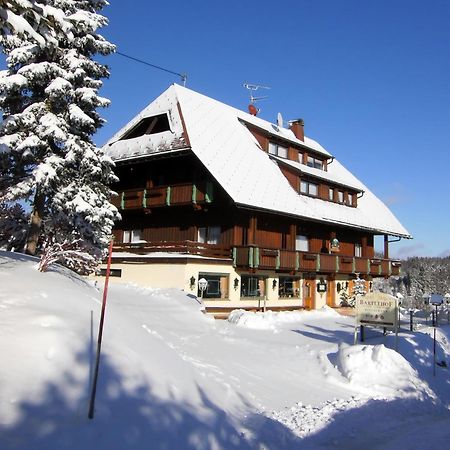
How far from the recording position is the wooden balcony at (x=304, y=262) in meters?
24.1

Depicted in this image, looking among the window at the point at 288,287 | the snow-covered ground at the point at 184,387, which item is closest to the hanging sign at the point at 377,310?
the snow-covered ground at the point at 184,387

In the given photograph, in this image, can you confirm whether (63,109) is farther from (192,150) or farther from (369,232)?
(369,232)

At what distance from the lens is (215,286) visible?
78.4 feet

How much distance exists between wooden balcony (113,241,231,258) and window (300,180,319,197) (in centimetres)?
852

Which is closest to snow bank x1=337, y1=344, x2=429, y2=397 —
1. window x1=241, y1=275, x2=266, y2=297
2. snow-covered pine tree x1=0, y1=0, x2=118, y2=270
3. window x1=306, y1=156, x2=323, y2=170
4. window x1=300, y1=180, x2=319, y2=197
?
snow-covered pine tree x1=0, y1=0, x2=118, y2=270

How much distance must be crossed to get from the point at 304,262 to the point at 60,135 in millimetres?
16561

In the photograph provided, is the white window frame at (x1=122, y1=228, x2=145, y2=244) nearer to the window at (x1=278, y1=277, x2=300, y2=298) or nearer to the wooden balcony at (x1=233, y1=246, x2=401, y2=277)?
the wooden balcony at (x1=233, y1=246, x2=401, y2=277)

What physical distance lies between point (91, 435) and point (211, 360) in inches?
232

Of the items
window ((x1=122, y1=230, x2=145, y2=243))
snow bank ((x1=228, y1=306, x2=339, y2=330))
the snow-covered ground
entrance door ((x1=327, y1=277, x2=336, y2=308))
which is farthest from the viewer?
entrance door ((x1=327, y1=277, x2=336, y2=308))

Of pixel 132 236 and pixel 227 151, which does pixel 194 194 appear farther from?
A: pixel 132 236

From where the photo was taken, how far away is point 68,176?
16875 millimetres

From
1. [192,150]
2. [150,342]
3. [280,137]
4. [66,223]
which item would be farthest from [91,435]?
[280,137]

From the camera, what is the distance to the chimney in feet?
124

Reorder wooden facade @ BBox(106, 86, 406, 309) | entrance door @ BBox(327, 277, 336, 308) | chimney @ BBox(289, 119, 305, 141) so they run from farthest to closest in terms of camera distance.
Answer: chimney @ BBox(289, 119, 305, 141) < entrance door @ BBox(327, 277, 336, 308) < wooden facade @ BBox(106, 86, 406, 309)
